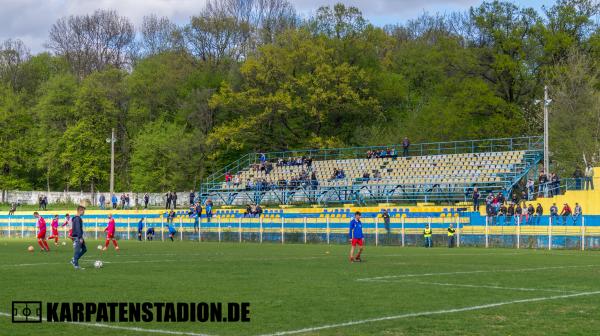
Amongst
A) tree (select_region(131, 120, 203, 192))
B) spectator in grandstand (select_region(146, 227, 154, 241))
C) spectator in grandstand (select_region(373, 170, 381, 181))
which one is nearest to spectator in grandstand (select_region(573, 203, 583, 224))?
spectator in grandstand (select_region(373, 170, 381, 181))

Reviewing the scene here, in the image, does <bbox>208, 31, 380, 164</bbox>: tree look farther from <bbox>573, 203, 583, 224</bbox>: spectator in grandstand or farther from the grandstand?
<bbox>573, 203, 583, 224</bbox>: spectator in grandstand

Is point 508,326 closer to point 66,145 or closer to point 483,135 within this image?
point 483,135

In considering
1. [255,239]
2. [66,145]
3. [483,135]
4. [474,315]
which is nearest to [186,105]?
[66,145]

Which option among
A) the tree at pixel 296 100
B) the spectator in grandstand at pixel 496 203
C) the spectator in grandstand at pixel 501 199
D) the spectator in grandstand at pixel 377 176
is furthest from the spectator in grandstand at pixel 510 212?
the tree at pixel 296 100

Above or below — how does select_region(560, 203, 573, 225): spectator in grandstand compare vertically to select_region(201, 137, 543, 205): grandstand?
below

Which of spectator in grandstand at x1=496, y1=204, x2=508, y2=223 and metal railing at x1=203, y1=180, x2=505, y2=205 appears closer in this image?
spectator in grandstand at x1=496, y1=204, x2=508, y2=223

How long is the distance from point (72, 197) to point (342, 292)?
82050 millimetres

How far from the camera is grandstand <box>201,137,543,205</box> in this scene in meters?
58.2

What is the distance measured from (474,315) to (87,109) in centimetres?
9015

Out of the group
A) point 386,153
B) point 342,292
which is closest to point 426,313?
point 342,292

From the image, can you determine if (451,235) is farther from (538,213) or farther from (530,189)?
(530,189)
